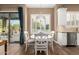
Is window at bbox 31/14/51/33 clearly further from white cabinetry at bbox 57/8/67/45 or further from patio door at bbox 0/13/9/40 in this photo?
patio door at bbox 0/13/9/40

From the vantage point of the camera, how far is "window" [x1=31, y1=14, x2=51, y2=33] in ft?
10.7

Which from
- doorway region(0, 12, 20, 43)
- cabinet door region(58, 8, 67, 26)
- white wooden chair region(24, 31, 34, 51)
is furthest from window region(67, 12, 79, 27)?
doorway region(0, 12, 20, 43)

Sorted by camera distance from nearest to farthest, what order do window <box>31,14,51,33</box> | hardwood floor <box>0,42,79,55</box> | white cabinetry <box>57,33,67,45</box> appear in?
1. hardwood floor <box>0,42,79,55</box>
2. window <box>31,14,51,33</box>
3. white cabinetry <box>57,33,67,45</box>

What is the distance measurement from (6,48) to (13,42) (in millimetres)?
215

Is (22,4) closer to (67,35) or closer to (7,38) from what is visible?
(7,38)

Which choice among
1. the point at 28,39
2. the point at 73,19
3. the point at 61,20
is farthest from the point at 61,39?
the point at 28,39

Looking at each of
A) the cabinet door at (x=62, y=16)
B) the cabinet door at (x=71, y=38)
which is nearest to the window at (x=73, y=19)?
the cabinet door at (x=62, y=16)

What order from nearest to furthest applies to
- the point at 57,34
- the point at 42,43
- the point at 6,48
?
the point at 6,48 < the point at 57,34 < the point at 42,43

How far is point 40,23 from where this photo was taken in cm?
328

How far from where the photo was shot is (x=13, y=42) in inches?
131

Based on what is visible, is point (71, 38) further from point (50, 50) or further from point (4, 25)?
point (4, 25)

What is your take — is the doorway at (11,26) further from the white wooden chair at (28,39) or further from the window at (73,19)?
the window at (73,19)

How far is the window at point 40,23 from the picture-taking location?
3.27 meters
